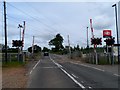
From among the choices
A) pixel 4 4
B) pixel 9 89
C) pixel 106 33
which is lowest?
pixel 9 89

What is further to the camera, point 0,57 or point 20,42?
point 20,42

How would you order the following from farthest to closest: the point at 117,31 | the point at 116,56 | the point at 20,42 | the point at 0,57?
the point at 20,42
the point at 0,57
the point at 117,31
the point at 116,56

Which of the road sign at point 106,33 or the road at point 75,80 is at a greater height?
the road sign at point 106,33

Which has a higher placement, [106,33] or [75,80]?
[106,33]

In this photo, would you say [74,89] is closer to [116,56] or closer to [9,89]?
[9,89]

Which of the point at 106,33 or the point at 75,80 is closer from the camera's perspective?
the point at 75,80

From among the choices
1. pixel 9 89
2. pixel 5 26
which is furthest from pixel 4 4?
pixel 9 89

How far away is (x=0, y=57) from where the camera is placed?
55812 mm

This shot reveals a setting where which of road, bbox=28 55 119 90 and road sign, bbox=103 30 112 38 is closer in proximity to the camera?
road, bbox=28 55 119 90

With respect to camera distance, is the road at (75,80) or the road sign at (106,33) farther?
the road sign at (106,33)

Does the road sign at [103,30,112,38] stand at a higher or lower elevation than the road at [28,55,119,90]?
higher

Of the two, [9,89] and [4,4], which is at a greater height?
[4,4]

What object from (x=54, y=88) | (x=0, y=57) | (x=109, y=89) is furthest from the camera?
(x=0, y=57)

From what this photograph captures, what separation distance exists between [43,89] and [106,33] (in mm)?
41990
